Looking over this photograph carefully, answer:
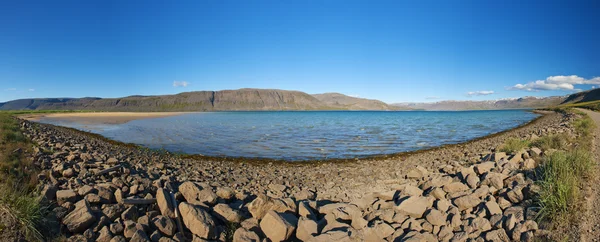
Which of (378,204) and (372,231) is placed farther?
(378,204)

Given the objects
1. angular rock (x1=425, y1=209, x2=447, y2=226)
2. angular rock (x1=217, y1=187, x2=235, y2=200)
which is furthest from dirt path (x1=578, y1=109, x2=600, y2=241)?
angular rock (x1=217, y1=187, x2=235, y2=200)

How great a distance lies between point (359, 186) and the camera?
10305 mm

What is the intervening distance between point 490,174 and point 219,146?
1815cm

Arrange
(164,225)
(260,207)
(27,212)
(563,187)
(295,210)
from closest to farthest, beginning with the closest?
(27,212), (164,225), (563,187), (260,207), (295,210)

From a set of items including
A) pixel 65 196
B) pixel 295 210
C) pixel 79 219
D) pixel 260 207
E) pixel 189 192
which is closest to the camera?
pixel 79 219

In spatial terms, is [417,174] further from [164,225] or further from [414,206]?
[164,225]

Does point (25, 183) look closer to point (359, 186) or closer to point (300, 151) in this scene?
point (359, 186)

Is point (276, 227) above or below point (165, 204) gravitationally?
below

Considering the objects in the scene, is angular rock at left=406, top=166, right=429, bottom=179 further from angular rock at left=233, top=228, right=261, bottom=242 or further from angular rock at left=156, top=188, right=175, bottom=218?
angular rock at left=156, top=188, right=175, bottom=218

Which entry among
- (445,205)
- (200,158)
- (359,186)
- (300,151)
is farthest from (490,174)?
(200,158)

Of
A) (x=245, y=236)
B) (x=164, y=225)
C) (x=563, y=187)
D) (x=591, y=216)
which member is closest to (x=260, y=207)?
(x=245, y=236)

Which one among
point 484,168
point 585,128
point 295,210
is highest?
point 585,128

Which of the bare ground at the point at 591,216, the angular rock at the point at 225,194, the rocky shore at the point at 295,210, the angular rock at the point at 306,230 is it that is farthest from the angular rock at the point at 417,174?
the angular rock at the point at 225,194

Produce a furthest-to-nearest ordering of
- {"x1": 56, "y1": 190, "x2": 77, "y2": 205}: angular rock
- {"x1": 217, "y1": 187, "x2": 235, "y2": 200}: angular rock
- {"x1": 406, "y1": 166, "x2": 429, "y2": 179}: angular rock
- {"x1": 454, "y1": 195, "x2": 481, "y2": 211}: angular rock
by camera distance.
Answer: {"x1": 406, "y1": 166, "x2": 429, "y2": 179}: angular rock, {"x1": 217, "y1": 187, "x2": 235, "y2": 200}: angular rock, {"x1": 454, "y1": 195, "x2": 481, "y2": 211}: angular rock, {"x1": 56, "y1": 190, "x2": 77, "y2": 205}: angular rock
